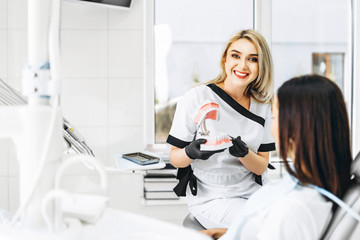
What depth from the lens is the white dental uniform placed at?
1803 mm

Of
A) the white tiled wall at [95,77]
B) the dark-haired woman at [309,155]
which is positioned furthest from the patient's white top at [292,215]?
the white tiled wall at [95,77]

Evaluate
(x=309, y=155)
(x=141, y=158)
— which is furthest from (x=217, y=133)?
(x=309, y=155)

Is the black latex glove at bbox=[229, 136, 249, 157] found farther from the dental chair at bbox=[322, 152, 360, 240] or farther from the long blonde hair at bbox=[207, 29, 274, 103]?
the dental chair at bbox=[322, 152, 360, 240]

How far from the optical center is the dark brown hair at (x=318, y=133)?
102 centimetres

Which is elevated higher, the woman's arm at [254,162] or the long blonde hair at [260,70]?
the long blonde hair at [260,70]

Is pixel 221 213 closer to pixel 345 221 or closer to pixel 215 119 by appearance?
pixel 215 119

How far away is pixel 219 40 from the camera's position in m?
2.78

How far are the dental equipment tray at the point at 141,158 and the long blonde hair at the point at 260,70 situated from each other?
606 millimetres

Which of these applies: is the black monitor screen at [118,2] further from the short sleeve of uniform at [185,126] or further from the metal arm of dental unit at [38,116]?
the metal arm of dental unit at [38,116]

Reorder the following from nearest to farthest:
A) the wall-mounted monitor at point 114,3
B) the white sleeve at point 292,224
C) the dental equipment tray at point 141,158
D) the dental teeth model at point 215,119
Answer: the white sleeve at point 292,224 < the dental teeth model at point 215,119 < the dental equipment tray at point 141,158 < the wall-mounted monitor at point 114,3

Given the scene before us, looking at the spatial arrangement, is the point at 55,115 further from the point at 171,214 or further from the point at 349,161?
the point at 171,214

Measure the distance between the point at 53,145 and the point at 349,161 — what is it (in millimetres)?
754

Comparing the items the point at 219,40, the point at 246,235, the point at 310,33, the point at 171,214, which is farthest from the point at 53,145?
the point at 310,33

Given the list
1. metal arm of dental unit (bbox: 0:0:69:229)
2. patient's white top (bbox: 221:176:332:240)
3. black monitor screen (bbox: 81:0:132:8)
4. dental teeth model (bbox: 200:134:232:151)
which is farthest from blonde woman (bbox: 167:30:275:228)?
metal arm of dental unit (bbox: 0:0:69:229)
